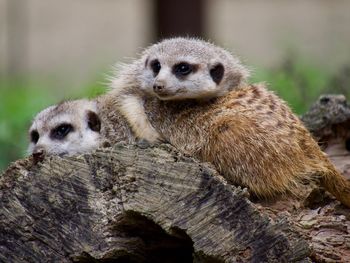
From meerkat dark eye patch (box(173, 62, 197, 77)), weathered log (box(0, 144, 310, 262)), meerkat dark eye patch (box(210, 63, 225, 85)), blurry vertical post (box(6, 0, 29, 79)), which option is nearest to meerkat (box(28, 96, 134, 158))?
meerkat dark eye patch (box(173, 62, 197, 77))

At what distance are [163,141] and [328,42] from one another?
8.42 metres

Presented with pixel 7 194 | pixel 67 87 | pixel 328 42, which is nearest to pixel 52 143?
pixel 7 194

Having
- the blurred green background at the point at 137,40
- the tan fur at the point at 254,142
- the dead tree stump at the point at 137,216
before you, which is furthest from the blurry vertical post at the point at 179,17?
the dead tree stump at the point at 137,216

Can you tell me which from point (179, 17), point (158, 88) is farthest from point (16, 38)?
point (158, 88)

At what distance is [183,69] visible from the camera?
5121mm

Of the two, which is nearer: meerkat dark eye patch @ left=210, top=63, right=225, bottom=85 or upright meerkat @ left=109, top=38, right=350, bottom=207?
upright meerkat @ left=109, top=38, right=350, bottom=207

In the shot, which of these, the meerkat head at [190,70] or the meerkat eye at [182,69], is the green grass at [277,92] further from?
the meerkat eye at [182,69]

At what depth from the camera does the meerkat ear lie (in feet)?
16.8

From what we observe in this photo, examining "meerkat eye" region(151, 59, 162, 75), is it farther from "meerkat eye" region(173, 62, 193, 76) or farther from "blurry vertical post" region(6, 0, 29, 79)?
"blurry vertical post" region(6, 0, 29, 79)

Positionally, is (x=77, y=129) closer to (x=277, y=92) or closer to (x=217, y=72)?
(x=217, y=72)

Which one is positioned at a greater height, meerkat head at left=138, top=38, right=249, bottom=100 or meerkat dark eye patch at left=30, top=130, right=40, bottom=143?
meerkat head at left=138, top=38, right=249, bottom=100

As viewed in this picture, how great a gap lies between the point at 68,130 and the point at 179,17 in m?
6.20

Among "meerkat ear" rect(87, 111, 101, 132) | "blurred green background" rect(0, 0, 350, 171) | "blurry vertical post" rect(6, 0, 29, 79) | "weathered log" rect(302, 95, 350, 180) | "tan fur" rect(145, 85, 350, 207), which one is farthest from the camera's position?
"blurry vertical post" rect(6, 0, 29, 79)

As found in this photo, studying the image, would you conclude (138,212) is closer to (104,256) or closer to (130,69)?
(104,256)
